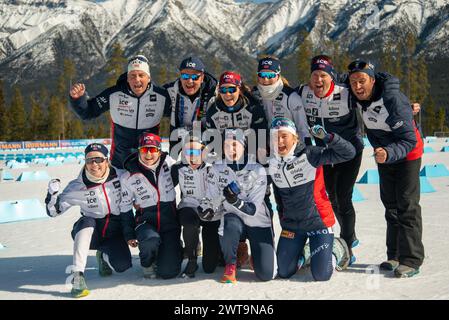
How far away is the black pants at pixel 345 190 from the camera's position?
568 centimetres

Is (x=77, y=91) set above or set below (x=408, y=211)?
above

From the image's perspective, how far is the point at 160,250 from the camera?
5438 mm

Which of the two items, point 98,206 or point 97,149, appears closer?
point 97,149

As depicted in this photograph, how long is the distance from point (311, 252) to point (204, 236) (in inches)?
48.5

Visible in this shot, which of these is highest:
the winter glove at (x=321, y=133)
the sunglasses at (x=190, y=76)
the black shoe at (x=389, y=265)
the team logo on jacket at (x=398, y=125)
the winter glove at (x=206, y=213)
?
the sunglasses at (x=190, y=76)

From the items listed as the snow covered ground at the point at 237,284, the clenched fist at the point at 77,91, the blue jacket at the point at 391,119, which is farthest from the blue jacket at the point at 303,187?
the clenched fist at the point at 77,91

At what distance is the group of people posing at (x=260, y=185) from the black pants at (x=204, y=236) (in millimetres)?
12

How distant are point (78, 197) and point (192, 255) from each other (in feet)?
4.68

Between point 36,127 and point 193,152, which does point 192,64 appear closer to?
point 193,152

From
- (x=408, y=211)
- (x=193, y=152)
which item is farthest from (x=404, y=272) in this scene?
(x=193, y=152)

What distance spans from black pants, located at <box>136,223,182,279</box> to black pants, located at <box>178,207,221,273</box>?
14cm

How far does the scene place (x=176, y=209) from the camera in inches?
223

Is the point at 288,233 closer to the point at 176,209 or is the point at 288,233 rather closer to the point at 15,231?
the point at 176,209

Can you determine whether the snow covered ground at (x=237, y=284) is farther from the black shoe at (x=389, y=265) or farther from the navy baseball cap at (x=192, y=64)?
the navy baseball cap at (x=192, y=64)
